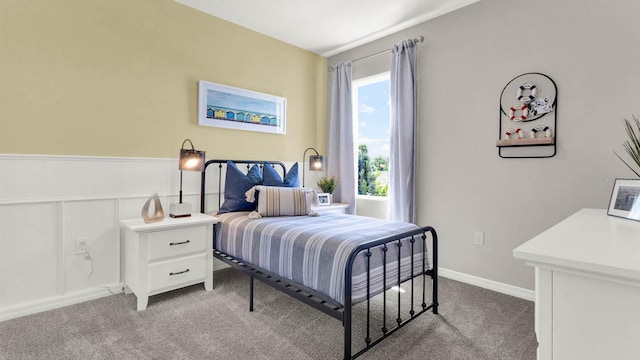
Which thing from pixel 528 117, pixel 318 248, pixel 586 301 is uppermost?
pixel 528 117

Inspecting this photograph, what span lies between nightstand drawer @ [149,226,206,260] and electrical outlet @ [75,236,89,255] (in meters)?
0.64

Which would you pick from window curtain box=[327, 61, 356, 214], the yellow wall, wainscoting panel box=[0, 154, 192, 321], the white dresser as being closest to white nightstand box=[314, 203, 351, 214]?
window curtain box=[327, 61, 356, 214]

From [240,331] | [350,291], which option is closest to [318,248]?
[350,291]

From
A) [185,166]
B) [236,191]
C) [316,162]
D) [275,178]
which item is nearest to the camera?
[185,166]

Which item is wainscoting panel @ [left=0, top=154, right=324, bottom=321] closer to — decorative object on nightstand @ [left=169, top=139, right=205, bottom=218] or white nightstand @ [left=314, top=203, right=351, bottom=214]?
decorative object on nightstand @ [left=169, top=139, right=205, bottom=218]

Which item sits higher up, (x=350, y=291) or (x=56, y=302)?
(x=350, y=291)

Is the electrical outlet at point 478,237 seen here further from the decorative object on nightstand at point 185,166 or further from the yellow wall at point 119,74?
the decorative object on nightstand at point 185,166

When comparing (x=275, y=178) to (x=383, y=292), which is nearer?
(x=383, y=292)

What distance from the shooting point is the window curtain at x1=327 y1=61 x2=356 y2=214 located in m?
3.99

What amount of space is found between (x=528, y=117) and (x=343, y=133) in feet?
6.60

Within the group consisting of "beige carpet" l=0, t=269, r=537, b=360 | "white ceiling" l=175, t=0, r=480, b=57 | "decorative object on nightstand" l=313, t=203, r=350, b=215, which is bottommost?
"beige carpet" l=0, t=269, r=537, b=360

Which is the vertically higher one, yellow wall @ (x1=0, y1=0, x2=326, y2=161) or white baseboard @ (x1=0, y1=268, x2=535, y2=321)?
yellow wall @ (x1=0, y1=0, x2=326, y2=161)

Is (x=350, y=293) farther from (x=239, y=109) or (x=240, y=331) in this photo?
(x=239, y=109)

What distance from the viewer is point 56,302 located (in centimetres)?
242
